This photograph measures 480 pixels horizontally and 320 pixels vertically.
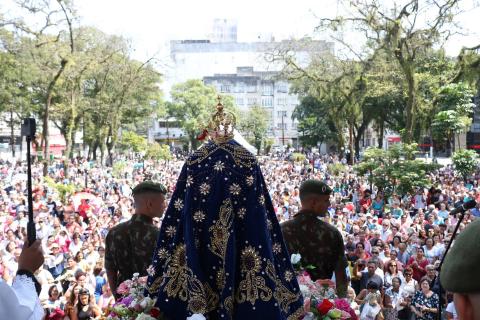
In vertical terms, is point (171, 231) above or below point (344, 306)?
above

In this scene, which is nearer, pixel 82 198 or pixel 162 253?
pixel 162 253

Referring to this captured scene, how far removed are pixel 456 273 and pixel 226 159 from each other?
2.14 m

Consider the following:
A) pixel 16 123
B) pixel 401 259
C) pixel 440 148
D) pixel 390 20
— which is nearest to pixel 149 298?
pixel 401 259

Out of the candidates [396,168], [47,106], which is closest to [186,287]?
[396,168]

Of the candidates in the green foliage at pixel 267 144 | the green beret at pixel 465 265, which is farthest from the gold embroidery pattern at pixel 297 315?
the green foliage at pixel 267 144

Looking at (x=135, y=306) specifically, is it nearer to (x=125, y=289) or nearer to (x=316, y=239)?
(x=125, y=289)

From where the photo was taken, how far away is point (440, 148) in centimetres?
5206

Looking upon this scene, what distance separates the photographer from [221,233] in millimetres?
3379

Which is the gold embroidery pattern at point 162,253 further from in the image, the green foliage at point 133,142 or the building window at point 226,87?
the building window at point 226,87

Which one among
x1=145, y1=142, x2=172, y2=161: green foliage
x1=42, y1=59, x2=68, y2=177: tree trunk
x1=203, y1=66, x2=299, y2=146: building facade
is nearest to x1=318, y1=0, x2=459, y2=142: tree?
x1=42, y1=59, x2=68, y2=177: tree trunk

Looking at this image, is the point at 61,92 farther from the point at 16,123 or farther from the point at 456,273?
the point at 456,273

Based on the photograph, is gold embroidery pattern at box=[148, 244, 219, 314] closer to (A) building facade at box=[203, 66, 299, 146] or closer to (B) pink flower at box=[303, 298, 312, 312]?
(B) pink flower at box=[303, 298, 312, 312]

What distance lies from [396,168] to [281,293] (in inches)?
682

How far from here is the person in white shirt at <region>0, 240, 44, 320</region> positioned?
2.50 meters
